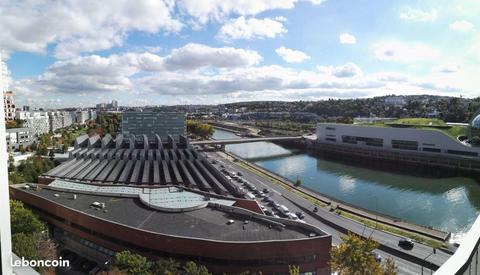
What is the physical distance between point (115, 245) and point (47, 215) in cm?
171

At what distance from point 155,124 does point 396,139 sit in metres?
11.7

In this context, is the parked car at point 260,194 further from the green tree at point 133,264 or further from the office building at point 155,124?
the office building at point 155,124

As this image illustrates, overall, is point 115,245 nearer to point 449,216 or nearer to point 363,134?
point 449,216

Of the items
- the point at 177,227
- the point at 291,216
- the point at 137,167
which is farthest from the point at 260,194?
the point at 177,227

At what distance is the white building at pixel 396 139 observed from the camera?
1315 centimetres

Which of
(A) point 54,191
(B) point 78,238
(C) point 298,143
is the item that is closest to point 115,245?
(B) point 78,238

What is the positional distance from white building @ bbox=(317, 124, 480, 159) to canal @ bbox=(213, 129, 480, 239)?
2.04 m

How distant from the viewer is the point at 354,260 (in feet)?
9.91

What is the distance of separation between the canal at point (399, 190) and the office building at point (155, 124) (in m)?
5.51

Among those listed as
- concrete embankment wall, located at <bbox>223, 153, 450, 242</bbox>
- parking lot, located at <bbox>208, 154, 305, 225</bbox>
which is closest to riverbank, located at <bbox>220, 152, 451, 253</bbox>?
concrete embankment wall, located at <bbox>223, 153, 450, 242</bbox>

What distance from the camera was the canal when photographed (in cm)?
719

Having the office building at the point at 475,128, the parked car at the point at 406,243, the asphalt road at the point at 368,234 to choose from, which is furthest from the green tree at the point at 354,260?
the office building at the point at 475,128

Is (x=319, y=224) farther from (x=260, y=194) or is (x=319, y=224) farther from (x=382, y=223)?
(x=260, y=194)

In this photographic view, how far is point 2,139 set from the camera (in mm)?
570
